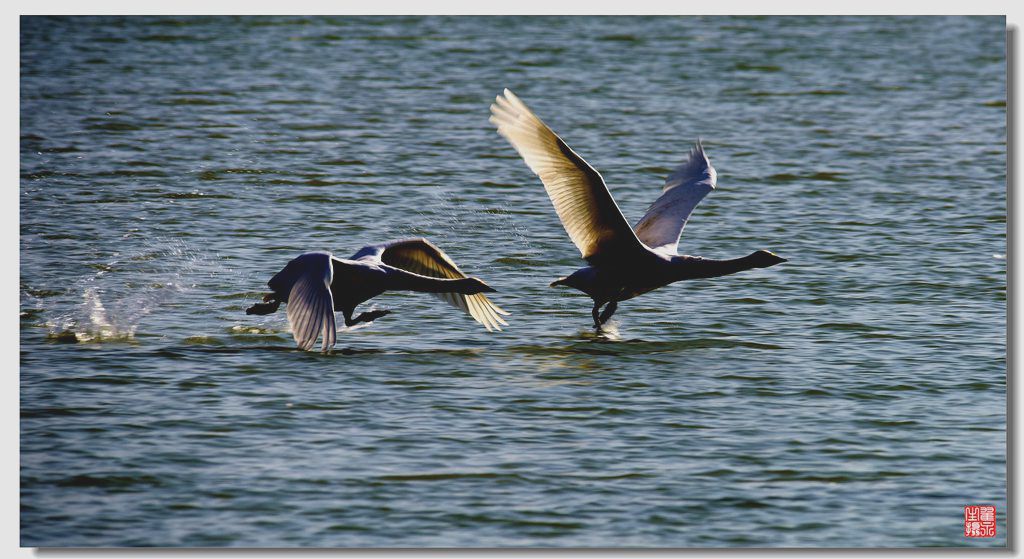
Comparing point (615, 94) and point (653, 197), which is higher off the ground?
point (615, 94)

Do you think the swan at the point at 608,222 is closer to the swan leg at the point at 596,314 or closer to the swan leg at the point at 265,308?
the swan leg at the point at 596,314

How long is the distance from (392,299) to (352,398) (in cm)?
337

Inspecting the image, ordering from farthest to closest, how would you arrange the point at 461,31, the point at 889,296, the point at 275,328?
the point at 461,31 < the point at 889,296 < the point at 275,328

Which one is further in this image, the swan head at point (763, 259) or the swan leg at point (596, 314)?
the swan leg at point (596, 314)

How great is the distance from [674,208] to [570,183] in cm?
197

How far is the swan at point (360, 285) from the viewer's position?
38.7 ft

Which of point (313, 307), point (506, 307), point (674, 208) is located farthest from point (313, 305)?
point (674, 208)

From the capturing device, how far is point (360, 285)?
12.6 meters

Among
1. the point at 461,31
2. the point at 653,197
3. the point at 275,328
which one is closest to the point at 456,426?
the point at 275,328

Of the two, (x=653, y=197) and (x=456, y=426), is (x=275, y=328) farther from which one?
(x=653, y=197)

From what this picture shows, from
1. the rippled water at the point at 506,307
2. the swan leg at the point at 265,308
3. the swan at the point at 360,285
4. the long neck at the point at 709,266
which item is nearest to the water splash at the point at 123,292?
the rippled water at the point at 506,307

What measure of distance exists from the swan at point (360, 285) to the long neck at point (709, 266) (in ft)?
5.22

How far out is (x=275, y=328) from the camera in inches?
529

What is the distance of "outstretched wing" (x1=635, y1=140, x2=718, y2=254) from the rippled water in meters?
0.75
